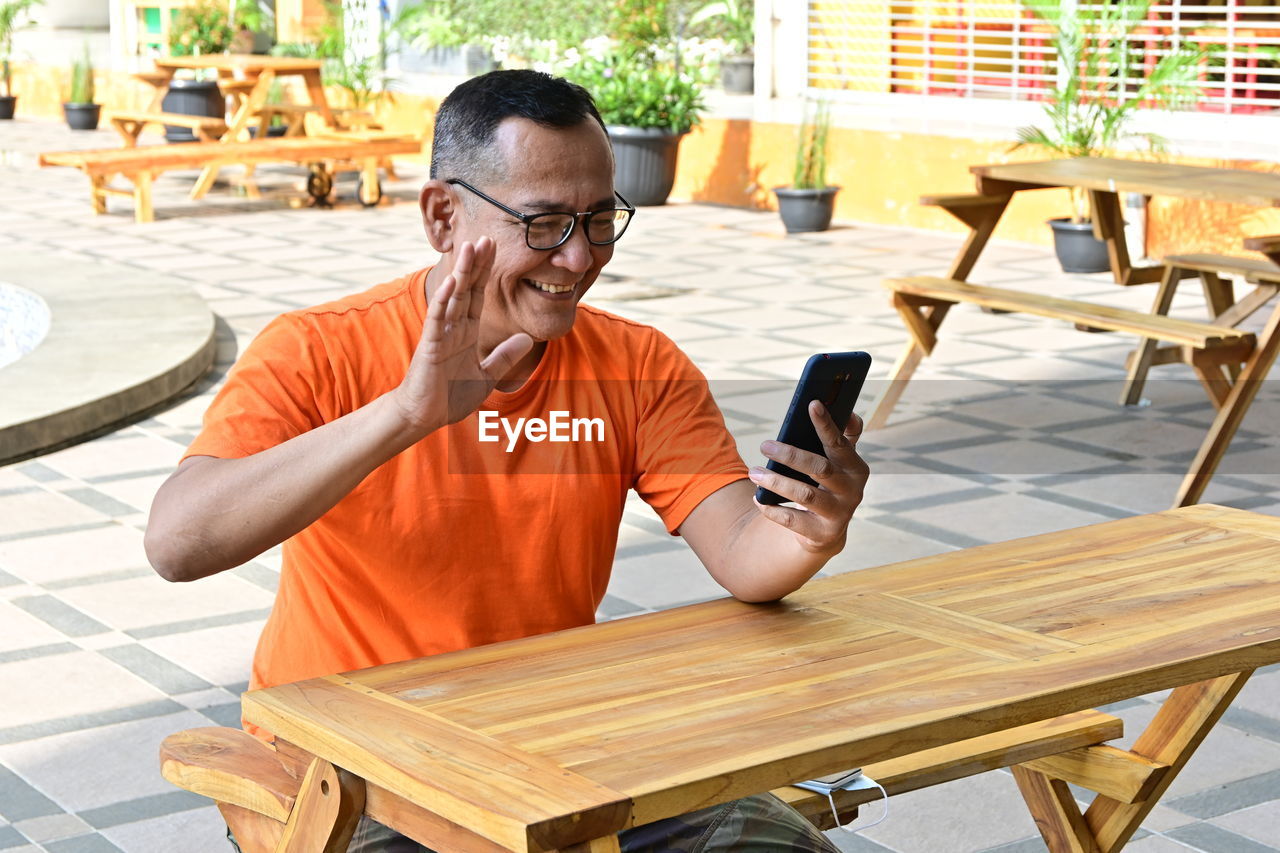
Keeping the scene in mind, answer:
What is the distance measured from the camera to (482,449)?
2107mm

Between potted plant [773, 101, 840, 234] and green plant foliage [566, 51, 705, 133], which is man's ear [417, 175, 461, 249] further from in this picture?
green plant foliage [566, 51, 705, 133]

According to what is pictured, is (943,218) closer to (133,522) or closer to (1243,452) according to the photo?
(1243,452)

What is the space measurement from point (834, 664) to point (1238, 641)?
0.43 meters

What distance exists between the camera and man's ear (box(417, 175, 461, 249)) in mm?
2078

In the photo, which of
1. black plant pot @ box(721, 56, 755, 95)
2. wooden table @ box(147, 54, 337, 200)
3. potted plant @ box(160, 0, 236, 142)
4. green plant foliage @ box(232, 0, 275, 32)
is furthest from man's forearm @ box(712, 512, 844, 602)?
green plant foliage @ box(232, 0, 275, 32)

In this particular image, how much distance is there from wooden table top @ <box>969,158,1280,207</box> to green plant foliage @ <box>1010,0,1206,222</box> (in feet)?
9.35

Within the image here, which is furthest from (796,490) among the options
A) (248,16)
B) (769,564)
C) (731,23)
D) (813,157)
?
(248,16)

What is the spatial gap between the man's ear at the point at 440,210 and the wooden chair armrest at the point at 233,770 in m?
0.59

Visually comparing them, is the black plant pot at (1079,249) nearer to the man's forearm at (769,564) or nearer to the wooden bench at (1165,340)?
the wooden bench at (1165,340)

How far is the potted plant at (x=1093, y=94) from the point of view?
9.07 metres

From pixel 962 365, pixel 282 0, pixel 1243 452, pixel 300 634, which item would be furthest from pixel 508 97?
pixel 282 0

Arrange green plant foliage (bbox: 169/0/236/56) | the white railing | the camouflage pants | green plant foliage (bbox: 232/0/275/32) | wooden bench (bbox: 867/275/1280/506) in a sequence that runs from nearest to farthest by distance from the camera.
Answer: the camouflage pants < wooden bench (bbox: 867/275/1280/506) < the white railing < green plant foliage (bbox: 169/0/236/56) < green plant foliage (bbox: 232/0/275/32)

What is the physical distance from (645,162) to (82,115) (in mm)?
8733

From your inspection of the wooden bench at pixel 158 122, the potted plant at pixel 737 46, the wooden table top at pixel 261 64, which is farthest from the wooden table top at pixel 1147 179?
the potted plant at pixel 737 46
